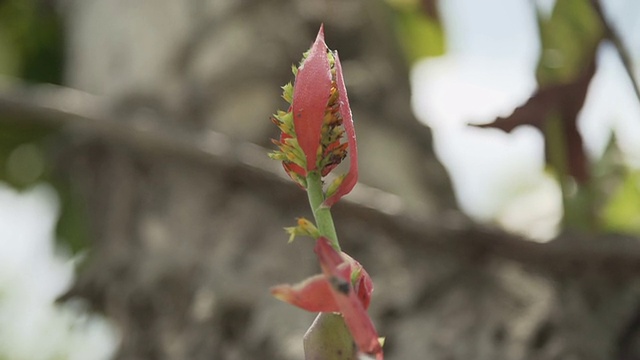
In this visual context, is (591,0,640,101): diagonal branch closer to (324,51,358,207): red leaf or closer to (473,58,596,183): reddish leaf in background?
(473,58,596,183): reddish leaf in background

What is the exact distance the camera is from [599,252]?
2.47 ft

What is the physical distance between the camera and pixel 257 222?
34.7 inches

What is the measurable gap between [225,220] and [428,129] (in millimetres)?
315

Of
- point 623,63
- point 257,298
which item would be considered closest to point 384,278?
point 257,298

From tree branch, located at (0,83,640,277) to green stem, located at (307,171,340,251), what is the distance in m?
0.56

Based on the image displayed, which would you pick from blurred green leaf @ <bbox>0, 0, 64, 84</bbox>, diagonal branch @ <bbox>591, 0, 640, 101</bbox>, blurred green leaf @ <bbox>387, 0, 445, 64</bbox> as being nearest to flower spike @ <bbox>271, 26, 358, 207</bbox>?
diagonal branch @ <bbox>591, 0, 640, 101</bbox>

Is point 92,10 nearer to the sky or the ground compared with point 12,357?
nearer to the sky

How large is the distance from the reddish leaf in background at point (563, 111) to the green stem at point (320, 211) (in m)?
0.30

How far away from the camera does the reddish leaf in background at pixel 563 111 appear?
0.57 m

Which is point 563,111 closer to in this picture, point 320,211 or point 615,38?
point 615,38

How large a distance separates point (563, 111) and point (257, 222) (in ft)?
1.19

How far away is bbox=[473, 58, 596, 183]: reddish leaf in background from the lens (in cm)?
57

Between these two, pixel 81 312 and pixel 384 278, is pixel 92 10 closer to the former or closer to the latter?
pixel 81 312

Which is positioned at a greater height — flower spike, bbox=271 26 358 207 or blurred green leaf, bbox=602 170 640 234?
flower spike, bbox=271 26 358 207
